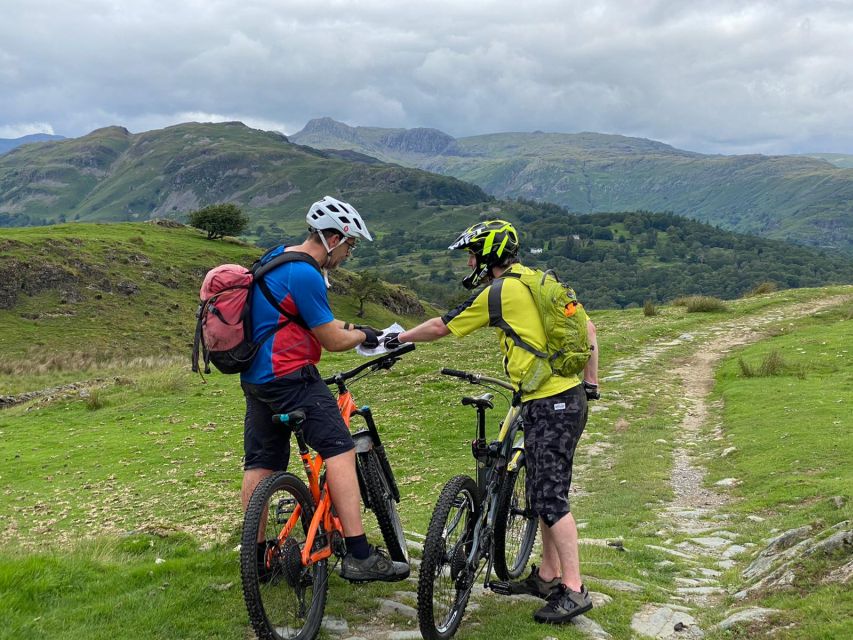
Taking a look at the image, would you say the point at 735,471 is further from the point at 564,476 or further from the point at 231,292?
the point at 231,292

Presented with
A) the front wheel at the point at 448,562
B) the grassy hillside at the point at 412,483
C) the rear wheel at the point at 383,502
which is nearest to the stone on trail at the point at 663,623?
the grassy hillside at the point at 412,483

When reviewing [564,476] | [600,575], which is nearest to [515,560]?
[600,575]

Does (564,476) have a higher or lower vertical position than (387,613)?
higher

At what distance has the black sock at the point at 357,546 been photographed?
223 inches

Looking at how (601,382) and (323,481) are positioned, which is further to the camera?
(601,382)

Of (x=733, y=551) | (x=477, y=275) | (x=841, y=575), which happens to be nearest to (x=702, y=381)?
(x=733, y=551)

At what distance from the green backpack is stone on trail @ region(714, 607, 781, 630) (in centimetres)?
261

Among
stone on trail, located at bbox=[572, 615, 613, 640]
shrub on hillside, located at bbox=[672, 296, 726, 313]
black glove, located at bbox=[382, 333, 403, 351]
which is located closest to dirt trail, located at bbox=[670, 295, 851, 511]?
shrub on hillside, located at bbox=[672, 296, 726, 313]

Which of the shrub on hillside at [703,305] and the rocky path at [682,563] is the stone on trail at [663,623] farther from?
the shrub on hillside at [703,305]

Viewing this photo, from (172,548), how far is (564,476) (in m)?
4.60

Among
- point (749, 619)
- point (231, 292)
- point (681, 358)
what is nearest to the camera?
point (231, 292)

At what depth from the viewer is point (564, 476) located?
19.7 feet

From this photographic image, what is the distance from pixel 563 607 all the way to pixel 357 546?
1897mm

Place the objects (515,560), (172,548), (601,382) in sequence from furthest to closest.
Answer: (601,382), (172,548), (515,560)
